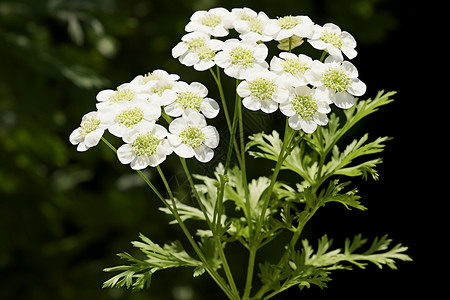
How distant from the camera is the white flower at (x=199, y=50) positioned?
860 millimetres

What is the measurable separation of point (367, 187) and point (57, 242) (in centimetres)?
162

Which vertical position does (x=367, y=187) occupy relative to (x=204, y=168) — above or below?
below

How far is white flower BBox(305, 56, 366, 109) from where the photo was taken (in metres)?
0.81

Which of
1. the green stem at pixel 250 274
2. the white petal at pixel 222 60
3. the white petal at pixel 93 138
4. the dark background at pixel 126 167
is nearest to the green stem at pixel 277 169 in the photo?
the green stem at pixel 250 274

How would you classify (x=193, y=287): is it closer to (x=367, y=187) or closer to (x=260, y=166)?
(x=260, y=166)

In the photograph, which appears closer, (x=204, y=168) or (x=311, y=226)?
(x=204, y=168)

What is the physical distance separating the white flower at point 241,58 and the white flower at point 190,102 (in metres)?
0.05

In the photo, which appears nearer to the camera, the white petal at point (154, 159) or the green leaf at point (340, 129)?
the white petal at point (154, 159)

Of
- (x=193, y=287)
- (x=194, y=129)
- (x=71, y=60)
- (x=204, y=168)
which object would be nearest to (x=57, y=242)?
(x=193, y=287)

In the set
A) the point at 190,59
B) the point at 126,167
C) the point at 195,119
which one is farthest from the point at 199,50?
the point at 126,167

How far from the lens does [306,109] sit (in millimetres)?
802

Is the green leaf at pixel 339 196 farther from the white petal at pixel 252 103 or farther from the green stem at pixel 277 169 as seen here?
the white petal at pixel 252 103

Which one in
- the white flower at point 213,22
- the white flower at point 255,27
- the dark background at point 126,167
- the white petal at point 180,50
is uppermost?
the white flower at point 213,22

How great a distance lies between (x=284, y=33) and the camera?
0.86 metres
